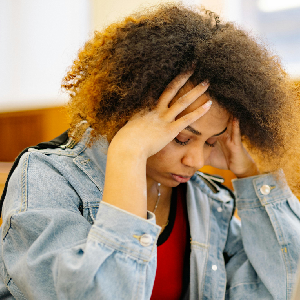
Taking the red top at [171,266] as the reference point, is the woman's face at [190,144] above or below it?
above

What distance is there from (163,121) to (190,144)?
0.35 ft

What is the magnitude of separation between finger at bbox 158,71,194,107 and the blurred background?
1337 mm

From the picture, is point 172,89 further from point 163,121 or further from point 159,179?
point 159,179

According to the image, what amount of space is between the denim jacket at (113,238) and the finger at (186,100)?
234mm

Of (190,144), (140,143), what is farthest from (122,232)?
(190,144)

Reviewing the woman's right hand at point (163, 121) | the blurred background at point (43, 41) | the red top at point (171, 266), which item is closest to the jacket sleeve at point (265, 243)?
the red top at point (171, 266)

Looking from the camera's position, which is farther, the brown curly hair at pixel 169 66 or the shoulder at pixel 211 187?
the shoulder at pixel 211 187

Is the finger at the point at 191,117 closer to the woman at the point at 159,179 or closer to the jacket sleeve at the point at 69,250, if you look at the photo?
the woman at the point at 159,179

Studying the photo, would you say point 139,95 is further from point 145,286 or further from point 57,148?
point 145,286

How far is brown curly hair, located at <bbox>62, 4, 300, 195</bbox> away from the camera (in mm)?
725

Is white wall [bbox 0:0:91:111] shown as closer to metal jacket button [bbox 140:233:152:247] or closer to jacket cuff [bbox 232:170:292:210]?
jacket cuff [bbox 232:170:292:210]

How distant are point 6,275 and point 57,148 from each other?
1.03 feet

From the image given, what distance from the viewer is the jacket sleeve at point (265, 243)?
0.86 meters

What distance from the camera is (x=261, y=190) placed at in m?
0.96
